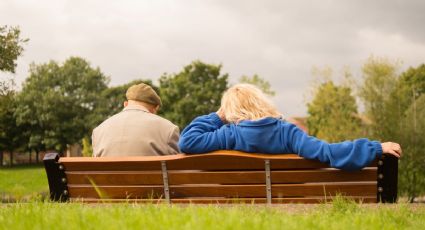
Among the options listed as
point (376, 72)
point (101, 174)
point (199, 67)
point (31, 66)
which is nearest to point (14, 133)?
point (31, 66)

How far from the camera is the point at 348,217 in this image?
15.1ft

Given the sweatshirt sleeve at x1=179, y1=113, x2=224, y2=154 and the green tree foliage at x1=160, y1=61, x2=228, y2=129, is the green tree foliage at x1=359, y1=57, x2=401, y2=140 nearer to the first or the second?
the green tree foliage at x1=160, y1=61, x2=228, y2=129

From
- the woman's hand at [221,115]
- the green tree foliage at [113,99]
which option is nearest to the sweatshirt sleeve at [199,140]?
the woman's hand at [221,115]

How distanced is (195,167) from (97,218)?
212 centimetres

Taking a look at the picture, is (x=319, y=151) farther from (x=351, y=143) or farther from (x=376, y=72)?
(x=376, y=72)

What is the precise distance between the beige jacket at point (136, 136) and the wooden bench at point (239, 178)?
31.6 inches

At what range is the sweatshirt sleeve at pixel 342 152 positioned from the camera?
5.70 m

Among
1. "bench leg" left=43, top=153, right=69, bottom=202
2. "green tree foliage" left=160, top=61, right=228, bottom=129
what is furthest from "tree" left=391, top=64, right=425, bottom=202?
"bench leg" left=43, top=153, right=69, bottom=202

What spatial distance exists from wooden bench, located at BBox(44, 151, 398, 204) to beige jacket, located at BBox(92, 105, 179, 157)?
0.80 m

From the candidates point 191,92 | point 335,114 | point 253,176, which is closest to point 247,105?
point 253,176

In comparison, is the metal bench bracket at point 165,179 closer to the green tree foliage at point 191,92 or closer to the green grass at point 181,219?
the green grass at point 181,219

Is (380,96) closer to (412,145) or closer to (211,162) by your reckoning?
(412,145)

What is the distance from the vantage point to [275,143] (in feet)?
19.3

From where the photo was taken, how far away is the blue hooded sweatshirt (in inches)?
225
